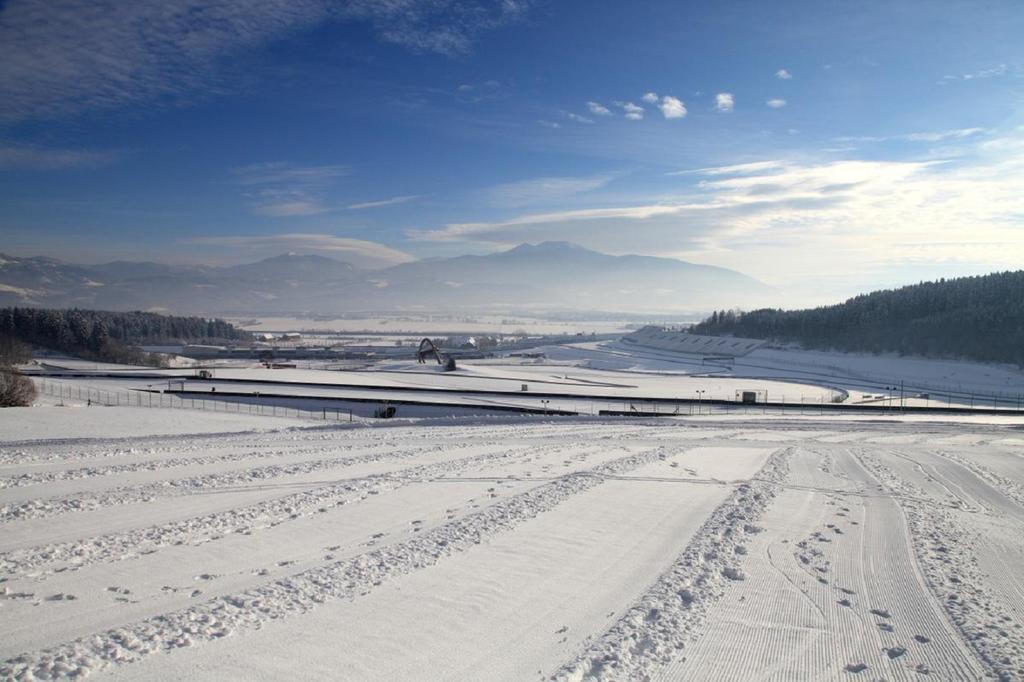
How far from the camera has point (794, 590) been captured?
6852mm

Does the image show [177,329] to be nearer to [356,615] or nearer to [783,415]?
[783,415]

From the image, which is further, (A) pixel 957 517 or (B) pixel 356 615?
(A) pixel 957 517

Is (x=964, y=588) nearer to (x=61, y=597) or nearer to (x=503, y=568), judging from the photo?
(x=503, y=568)

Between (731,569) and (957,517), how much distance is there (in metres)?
5.61

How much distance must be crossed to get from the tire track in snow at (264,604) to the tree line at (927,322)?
6603 centimetres

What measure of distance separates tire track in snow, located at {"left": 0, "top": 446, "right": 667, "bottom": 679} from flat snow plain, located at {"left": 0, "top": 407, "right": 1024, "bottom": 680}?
0.03 metres

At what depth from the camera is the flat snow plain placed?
5.27 metres

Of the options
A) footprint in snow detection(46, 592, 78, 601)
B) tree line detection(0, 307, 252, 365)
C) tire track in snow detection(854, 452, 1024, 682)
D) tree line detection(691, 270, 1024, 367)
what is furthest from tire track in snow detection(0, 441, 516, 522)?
tree line detection(691, 270, 1024, 367)

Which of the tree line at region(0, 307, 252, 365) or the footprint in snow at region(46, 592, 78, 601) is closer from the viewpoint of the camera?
the footprint in snow at region(46, 592, 78, 601)

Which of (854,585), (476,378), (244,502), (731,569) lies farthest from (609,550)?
(476,378)

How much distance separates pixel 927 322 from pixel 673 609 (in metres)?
77.9

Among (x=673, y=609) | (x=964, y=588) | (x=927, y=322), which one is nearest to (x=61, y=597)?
(x=673, y=609)

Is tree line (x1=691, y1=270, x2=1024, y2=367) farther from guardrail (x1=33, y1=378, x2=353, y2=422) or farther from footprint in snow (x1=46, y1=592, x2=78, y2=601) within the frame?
footprint in snow (x1=46, y1=592, x2=78, y2=601)

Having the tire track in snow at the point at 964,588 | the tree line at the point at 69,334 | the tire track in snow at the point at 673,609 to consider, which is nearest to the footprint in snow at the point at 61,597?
the tire track in snow at the point at 673,609
